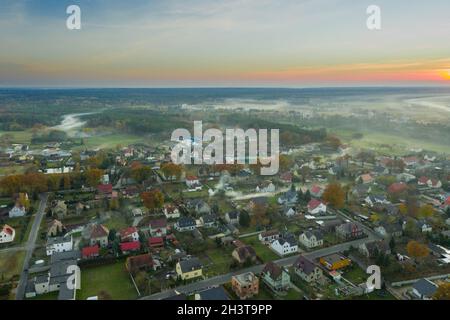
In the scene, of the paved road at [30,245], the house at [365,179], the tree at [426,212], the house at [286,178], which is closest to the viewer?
the paved road at [30,245]

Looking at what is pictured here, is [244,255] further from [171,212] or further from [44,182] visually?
[44,182]

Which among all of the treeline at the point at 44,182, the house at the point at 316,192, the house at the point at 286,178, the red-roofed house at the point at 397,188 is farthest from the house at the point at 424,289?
the treeline at the point at 44,182

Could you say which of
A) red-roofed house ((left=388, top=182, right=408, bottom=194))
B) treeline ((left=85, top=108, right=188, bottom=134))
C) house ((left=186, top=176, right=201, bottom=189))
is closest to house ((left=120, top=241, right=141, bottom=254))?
house ((left=186, top=176, right=201, bottom=189))

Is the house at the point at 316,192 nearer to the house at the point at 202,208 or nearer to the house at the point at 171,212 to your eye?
the house at the point at 202,208

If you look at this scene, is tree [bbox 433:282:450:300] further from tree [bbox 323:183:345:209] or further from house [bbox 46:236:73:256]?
house [bbox 46:236:73:256]

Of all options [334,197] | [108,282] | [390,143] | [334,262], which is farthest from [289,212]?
[390,143]
